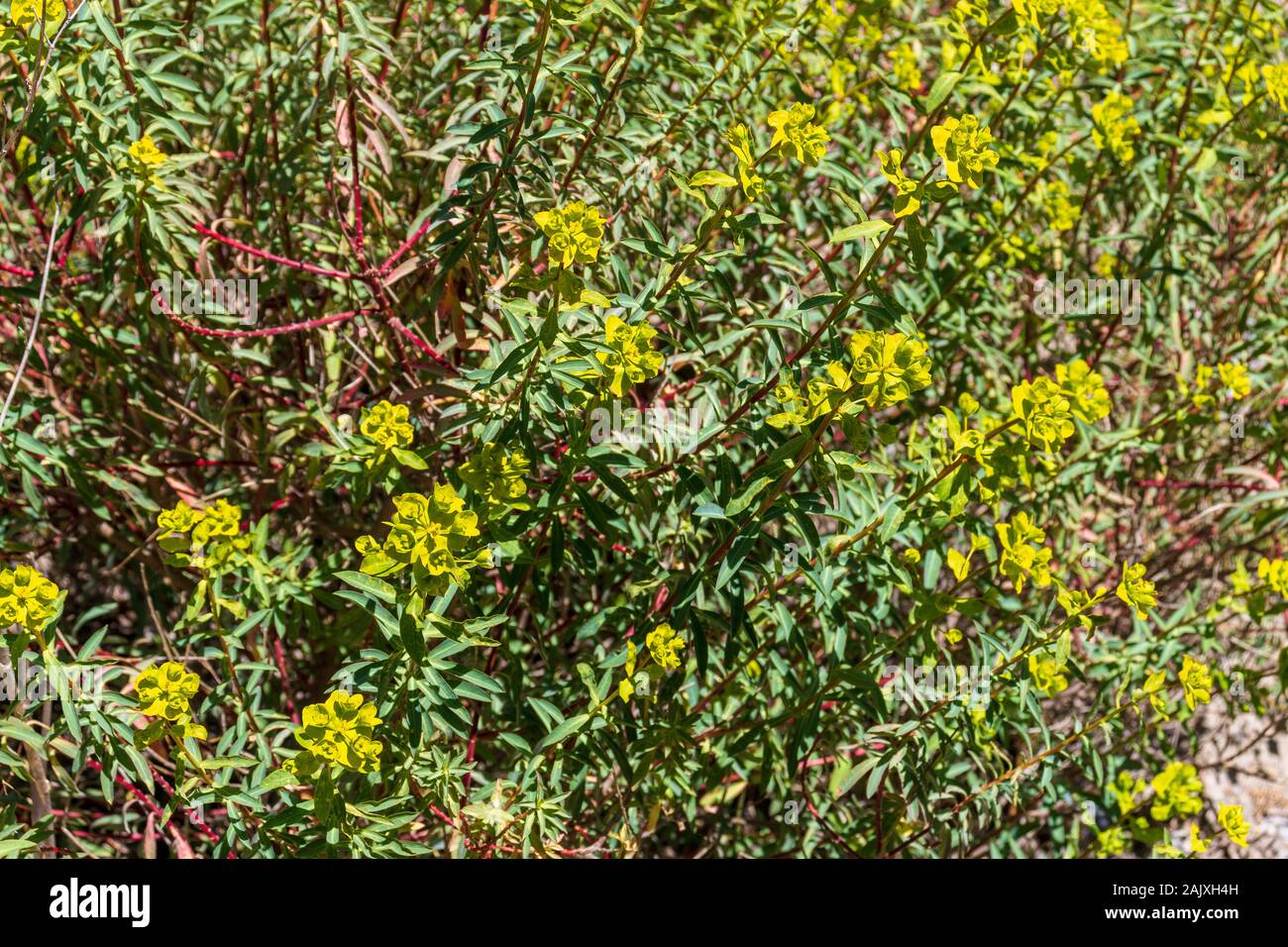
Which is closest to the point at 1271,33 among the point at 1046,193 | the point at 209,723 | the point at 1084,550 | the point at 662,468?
the point at 1046,193

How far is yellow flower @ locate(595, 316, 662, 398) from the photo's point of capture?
2260mm

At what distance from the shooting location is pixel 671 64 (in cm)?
309

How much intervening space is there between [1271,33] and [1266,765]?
2.77 meters

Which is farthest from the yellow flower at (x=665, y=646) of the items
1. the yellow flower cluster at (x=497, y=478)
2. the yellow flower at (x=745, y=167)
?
the yellow flower at (x=745, y=167)

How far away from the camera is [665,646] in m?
2.51

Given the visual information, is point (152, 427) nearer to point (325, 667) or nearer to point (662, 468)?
point (325, 667)

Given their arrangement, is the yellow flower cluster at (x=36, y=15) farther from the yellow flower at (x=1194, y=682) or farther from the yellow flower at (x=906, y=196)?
the yellow flower at (x=1194, y=682)

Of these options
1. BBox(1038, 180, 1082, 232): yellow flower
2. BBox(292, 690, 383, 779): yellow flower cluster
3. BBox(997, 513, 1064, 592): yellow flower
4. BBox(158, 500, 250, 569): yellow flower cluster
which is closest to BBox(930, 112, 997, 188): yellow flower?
BBox(997, 513, 1064, 592): yellow flower

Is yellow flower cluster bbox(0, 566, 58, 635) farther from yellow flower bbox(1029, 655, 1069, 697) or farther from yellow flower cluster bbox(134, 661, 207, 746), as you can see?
yellow flower bbox(1029, 655, 1069, 697)

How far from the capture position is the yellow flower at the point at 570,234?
2.18 meters

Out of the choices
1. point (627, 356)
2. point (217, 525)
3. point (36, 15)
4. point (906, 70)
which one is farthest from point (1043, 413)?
point (36, 15)

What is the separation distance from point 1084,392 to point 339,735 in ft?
5.33

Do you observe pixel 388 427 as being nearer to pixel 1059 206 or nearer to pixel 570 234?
pixel 570 234

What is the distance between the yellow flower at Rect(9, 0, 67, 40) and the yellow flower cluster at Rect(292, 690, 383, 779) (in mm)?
1380
